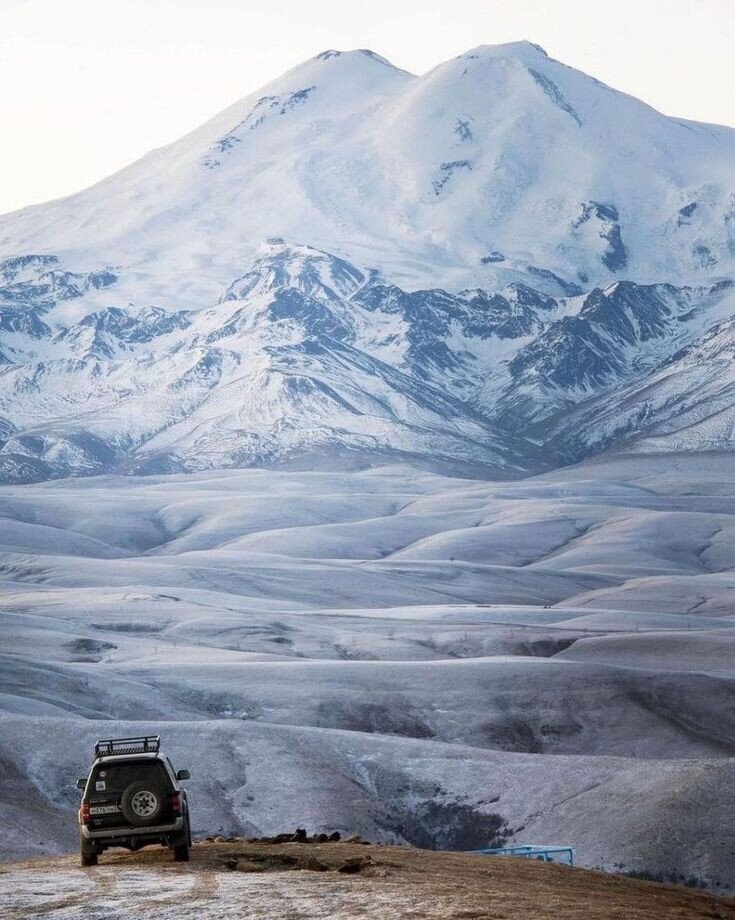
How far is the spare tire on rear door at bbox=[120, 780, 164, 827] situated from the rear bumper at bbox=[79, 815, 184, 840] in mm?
107

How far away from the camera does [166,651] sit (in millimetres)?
116250

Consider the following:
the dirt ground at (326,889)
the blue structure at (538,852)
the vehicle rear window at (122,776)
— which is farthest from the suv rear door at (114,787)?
the blue structure at (538,852)

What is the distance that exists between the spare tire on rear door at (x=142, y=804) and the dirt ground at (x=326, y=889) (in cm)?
83

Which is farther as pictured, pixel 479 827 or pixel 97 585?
pixel 97 585

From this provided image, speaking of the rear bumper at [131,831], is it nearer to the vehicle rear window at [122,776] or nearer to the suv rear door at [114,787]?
the suv rear door at [114,787]

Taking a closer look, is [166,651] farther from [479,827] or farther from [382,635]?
[479,827]

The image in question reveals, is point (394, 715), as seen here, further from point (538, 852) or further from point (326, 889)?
point (326, 889)

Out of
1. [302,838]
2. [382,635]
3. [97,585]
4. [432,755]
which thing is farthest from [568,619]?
[302,838]

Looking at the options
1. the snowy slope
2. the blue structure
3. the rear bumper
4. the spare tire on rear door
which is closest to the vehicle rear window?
the spare tire on rear door

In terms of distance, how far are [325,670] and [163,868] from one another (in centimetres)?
6985

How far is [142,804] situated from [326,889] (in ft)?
14.1

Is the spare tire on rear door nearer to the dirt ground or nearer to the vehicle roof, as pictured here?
the vehicle roof

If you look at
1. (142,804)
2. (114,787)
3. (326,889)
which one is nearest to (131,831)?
(142,804)

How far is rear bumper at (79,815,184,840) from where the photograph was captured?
28.8m
